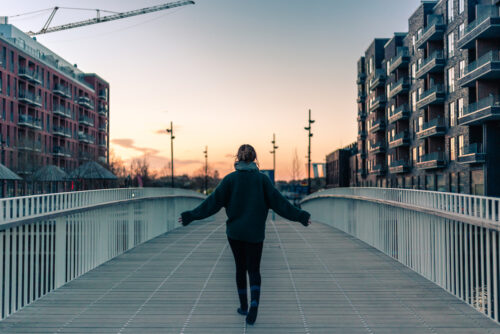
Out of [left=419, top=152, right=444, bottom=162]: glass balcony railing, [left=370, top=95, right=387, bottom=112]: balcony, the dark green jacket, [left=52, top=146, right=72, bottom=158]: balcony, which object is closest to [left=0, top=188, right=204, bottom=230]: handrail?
the dark green jacket

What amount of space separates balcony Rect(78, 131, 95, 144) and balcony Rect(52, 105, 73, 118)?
482cm

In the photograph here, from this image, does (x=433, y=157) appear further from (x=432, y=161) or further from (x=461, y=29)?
(x=461, y=29)

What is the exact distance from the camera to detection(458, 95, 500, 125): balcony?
34.0 meters

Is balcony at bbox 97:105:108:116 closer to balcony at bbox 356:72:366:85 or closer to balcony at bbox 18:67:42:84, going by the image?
balcony at bbox 18:67:42:84

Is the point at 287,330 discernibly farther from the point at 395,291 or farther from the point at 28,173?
the point at 28,173

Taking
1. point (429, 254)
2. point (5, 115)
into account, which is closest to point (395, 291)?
point (429, 254)

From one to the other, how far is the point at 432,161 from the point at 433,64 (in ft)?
28.6

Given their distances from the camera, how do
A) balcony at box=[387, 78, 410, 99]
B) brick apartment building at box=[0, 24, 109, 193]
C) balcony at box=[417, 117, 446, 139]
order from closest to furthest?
balcony at box=[417, 117, 446, 139] → brick apartment building at box=[0, 24, 109, 193] → balcony at box=[387, 78, 410, 99]

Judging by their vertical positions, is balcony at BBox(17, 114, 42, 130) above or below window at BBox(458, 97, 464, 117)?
above

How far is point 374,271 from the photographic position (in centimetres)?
911

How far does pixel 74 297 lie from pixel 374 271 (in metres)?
5.17

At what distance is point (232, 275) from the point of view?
8711 mm

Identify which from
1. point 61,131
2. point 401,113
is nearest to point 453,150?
point 401,113

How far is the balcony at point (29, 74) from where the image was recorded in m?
55.5
